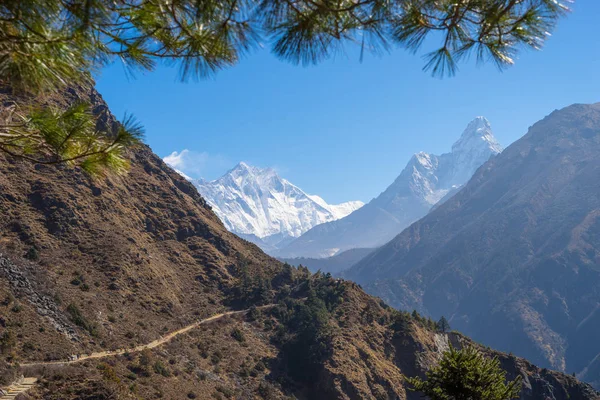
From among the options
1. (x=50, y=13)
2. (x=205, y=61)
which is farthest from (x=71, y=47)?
(x=205, y=61)

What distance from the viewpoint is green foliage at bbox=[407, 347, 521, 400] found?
12.3 m

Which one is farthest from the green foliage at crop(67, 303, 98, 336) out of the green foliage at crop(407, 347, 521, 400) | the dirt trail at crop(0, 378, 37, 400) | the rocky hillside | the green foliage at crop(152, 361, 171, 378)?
the green foliage at crop(407, 347, 521, 400)

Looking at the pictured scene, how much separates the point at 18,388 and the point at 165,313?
23.4m

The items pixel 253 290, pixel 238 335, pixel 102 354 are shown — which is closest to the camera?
pixel 102 354

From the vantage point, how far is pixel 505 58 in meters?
5.64

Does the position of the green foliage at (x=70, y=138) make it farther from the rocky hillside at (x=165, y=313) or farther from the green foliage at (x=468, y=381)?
the rocky hillside at (x=165, y=313)

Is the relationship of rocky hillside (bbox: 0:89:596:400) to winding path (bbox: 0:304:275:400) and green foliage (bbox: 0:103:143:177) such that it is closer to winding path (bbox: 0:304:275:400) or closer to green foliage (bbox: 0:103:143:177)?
winding path (bbox: 0:304:275:400)

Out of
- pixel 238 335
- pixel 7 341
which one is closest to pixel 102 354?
pixel 7 341

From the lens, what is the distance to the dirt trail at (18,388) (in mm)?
20406

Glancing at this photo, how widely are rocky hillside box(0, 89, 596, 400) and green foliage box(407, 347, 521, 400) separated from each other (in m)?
19.0

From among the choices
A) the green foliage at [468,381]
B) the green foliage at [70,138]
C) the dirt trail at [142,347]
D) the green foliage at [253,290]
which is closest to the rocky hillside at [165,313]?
Result: the green foliage at [253,290]

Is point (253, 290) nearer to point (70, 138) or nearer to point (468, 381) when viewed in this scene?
point (468, 381)

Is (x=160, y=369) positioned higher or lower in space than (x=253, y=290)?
lower

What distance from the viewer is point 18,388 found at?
845 inches
